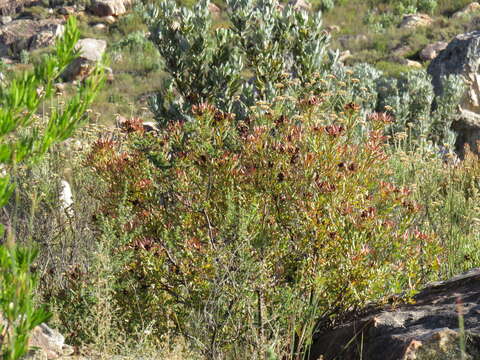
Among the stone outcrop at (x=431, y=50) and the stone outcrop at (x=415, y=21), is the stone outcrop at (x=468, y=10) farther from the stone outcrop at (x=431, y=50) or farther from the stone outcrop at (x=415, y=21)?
the stone outcrop at (x=431, y=50)

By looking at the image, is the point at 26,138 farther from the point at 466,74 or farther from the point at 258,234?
the point at 466,74

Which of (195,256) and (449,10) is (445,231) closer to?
(195,256)

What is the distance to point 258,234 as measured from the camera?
130 inches

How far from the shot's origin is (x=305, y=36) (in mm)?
6527

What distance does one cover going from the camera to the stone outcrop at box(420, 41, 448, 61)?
58.7 ft

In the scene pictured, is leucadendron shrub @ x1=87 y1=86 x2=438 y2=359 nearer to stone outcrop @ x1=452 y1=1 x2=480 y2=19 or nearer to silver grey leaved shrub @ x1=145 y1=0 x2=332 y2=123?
silver grey leaved shrub @ x1=145 y1=0 x2=332 y2=123

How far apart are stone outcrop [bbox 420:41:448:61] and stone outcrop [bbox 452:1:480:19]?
133 inches

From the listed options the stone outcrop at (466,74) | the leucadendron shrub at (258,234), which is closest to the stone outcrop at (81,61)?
the stone outcrop at (466,74)

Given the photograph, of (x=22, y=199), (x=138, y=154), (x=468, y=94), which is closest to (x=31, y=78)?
(x=138, y=154)

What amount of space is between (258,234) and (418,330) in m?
0.95

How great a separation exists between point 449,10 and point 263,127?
70.6ft

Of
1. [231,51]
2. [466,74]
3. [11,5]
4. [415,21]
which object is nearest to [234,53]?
[231,51]

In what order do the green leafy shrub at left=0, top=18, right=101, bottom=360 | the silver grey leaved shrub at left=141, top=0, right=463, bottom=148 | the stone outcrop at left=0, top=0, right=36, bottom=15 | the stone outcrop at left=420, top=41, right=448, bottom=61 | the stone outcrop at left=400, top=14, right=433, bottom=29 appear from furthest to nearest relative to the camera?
the stone outcrop at left=0, top=0, right=36, bottom=15, the stone outcrop at left=400, top=14, right=433, bottom=29, the stone outcrop at left=420, top=41, right=448, bottom=61, the silver grey leaved shrub at left=141, top=0, right=463, bottom=148, the green leafy shrub at left=0, top=18, right=101, bottom=360

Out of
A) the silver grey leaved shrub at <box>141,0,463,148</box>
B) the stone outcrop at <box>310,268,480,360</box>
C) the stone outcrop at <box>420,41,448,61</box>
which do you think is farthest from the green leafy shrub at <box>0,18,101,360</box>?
the stone outcrop at <box>420,41,448,61</box>
